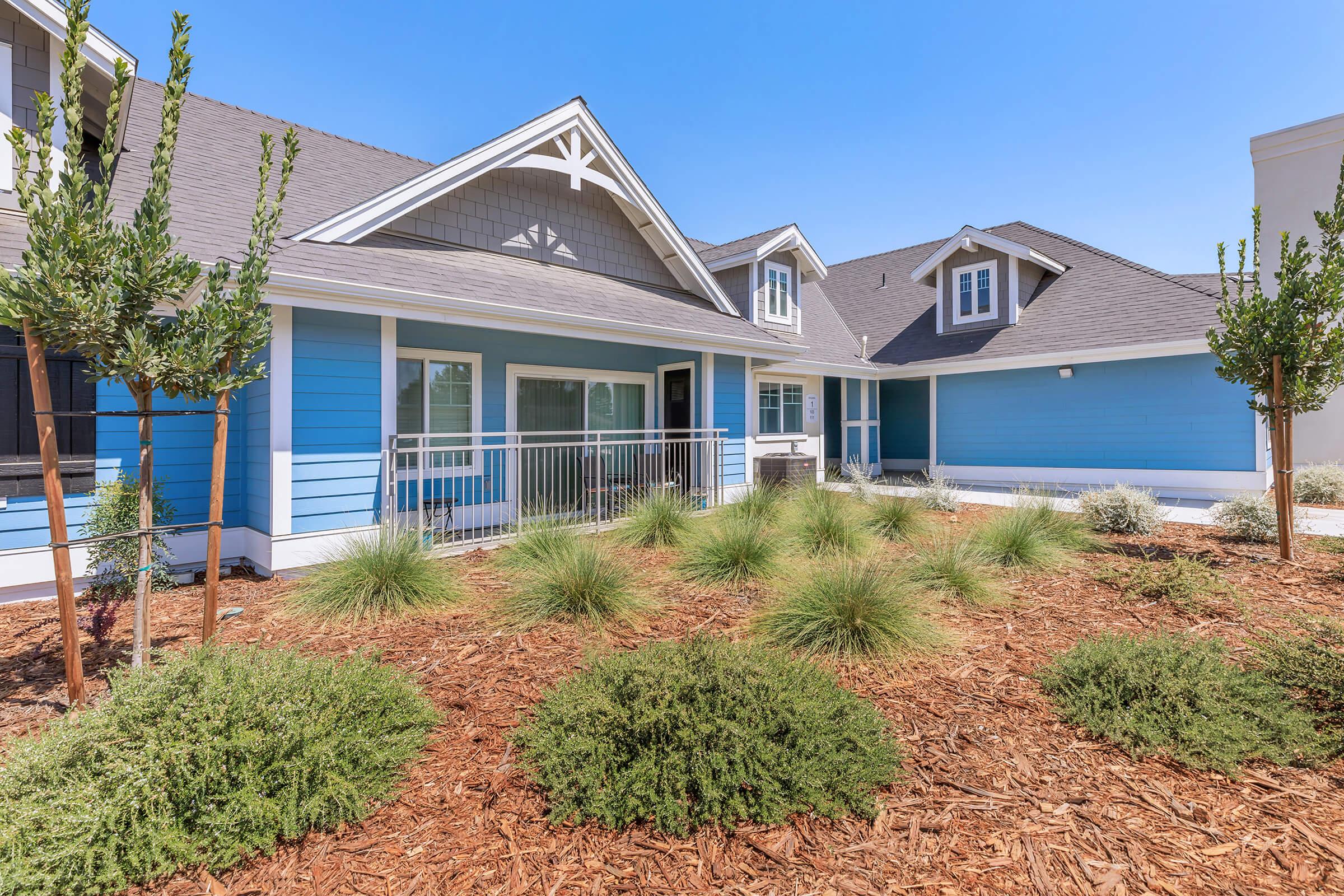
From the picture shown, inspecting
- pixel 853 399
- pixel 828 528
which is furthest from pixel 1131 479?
pixel 828 528

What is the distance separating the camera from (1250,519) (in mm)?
7395

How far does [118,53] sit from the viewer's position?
19.5 feet

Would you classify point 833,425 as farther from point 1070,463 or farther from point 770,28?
point 770,28

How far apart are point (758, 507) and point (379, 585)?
464 centimetres

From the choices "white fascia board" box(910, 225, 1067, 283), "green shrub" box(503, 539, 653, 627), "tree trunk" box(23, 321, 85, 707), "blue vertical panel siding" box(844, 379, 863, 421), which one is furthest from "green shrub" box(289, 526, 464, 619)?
"white fascia board" box(910, 225, 1067, 283)

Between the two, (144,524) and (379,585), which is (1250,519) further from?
(144,524)

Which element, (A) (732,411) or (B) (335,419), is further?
(A) (732,411)

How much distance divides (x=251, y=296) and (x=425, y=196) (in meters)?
5.12

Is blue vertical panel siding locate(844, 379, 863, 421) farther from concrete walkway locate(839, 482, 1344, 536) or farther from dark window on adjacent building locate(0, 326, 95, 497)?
dark window on adjacent building locate(0, 326, 95, 497)

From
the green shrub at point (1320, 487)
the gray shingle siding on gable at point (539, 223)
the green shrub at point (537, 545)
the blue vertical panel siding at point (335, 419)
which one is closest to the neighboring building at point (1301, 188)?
the green shrub at point (1320, 487)

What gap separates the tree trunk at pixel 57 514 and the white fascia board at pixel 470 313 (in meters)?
2.42

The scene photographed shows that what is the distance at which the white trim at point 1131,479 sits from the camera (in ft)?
36.9

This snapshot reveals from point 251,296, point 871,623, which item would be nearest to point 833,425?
point 871,623

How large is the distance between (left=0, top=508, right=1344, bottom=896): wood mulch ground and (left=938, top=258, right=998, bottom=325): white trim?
13106 millimetres
